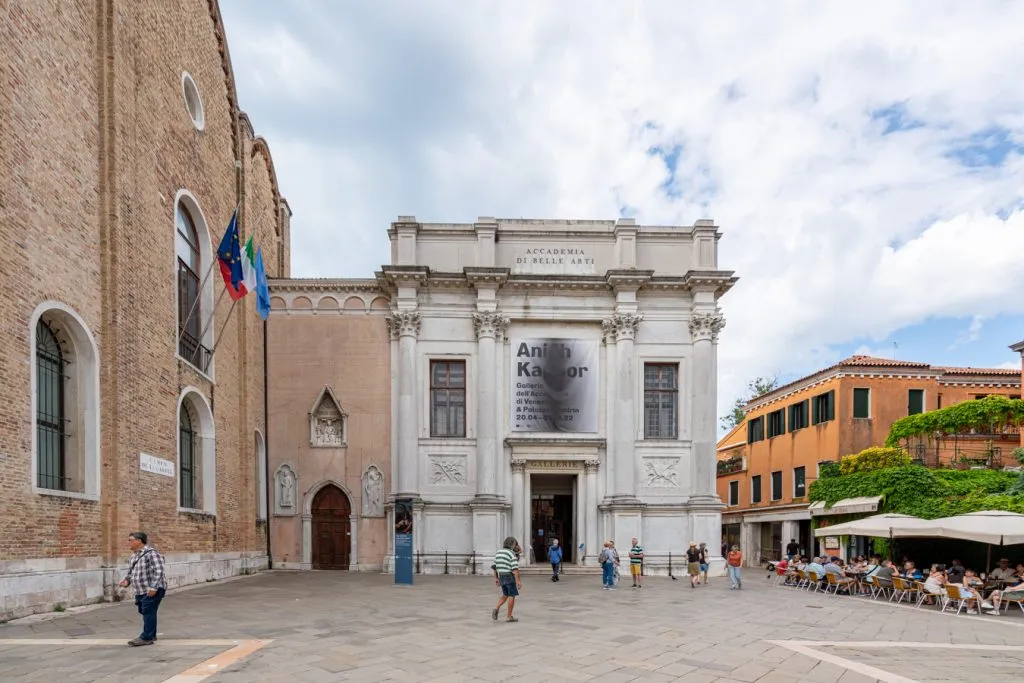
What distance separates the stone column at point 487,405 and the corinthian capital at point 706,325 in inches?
257

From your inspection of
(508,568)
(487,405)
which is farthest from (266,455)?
(508,568)

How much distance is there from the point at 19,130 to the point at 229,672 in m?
9.26

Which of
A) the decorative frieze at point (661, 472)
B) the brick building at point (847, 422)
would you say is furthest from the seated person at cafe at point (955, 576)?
the decorative frieze at point (661, 472)

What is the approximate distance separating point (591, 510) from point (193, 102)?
679 inches

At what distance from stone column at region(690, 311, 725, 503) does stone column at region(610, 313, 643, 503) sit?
6.69 ft

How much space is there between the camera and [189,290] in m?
18.6

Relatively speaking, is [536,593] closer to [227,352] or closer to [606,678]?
[606,678]

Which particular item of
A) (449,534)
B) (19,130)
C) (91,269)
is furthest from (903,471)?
(19,130)

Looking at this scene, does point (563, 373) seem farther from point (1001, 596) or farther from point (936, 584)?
point (1001, 596)

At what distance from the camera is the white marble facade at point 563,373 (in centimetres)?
2356

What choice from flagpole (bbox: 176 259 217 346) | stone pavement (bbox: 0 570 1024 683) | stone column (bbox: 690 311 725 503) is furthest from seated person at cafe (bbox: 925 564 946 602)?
flagpole (bbox: 176 259 217 346)

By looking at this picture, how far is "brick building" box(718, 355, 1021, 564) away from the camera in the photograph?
930 inches

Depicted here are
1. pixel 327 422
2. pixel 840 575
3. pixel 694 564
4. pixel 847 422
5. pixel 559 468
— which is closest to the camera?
pixel 840 575

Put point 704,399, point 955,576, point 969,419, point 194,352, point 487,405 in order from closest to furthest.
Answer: point 955,576 → point 194,352 → point 969,419 → point 487,405 → point 704,399
